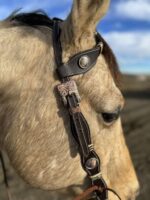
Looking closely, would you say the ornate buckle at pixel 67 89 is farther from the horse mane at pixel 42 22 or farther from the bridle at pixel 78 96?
the horse mane at pixel 42 22

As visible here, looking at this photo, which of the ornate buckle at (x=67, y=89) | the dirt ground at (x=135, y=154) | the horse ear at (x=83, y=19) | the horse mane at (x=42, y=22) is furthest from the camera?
the dirt ground at (x=135, y=154)

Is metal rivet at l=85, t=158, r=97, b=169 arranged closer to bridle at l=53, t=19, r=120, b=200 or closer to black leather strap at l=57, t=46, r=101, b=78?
bridle at l=53, t=19, r=120, b=200

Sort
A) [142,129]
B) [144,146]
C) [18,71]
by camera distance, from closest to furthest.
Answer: [18,71] < [144,146] < [142,129]

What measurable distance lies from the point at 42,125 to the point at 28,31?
22.3 inches

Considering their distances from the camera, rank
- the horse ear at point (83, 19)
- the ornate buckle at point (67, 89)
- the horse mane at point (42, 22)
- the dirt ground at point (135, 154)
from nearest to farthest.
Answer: the horse ear at point (83, 19) < the ornate buckle at point (67, 89) < the horse mane at point (42, 22) < the dirt ground at point (135, 154)

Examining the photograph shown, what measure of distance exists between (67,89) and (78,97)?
0.25 feet

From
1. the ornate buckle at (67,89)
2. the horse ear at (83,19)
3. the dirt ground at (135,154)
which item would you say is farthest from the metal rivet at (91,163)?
the horse ear at (83,19)

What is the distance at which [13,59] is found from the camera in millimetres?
3059

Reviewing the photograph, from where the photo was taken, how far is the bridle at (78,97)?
3.07 metres

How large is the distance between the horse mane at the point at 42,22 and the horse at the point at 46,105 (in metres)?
0.05

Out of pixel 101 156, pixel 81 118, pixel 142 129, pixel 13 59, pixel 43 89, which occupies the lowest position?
pixel 142 129

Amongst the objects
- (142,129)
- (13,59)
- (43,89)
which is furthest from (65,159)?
(142,129)

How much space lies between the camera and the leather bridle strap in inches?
121

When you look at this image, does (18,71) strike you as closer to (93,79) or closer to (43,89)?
(43,89)
